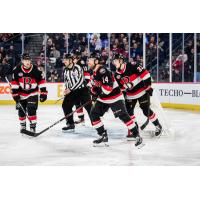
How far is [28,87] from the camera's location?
4.69 meters

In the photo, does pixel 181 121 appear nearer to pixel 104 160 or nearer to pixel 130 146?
pixel 130 146

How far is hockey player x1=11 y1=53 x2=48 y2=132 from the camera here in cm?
465

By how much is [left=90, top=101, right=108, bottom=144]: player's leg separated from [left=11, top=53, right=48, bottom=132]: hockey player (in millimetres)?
665

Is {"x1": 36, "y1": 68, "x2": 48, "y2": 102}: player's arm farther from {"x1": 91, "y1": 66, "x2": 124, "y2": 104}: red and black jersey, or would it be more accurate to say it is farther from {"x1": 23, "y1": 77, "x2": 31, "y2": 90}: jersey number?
{"x1": 91, "y1": 66, "x2": 124, "y2": 104}: red and black jersey

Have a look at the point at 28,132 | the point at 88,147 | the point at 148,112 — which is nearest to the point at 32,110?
the point at 28,132

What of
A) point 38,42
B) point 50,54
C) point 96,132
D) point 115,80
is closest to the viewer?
point 115,80

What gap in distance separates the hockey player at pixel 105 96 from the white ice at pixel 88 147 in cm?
19

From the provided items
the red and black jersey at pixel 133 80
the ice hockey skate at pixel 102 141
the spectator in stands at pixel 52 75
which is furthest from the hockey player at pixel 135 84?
the spectator in stands at pixel 52 75

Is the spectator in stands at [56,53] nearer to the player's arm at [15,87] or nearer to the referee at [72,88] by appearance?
the referee at [72,88]

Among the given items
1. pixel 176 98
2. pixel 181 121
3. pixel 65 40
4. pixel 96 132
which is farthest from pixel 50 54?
pixel 176 98

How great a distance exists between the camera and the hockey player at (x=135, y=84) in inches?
175

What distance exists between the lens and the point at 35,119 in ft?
15.6

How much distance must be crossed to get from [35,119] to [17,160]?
0.87 metres

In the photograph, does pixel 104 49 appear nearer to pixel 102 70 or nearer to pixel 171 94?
pixel 102 70
